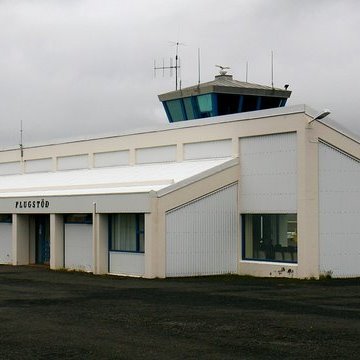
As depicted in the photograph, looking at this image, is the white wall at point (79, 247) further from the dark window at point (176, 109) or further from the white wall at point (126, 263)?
the dark window at point (176, 109)

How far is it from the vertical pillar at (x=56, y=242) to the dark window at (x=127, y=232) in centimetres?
350

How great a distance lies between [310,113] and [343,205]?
4.00m

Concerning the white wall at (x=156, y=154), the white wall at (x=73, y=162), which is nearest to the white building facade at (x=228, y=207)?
the white wall at (x=156, y=154)

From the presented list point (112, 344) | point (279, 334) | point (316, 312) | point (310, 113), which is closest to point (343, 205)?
point (310, 113)

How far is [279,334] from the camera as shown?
49.3 ft

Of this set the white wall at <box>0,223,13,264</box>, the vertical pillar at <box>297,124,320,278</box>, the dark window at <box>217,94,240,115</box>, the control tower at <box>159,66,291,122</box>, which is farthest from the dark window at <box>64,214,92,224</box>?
the vertical pillar at <box>297,124,320,278</box>

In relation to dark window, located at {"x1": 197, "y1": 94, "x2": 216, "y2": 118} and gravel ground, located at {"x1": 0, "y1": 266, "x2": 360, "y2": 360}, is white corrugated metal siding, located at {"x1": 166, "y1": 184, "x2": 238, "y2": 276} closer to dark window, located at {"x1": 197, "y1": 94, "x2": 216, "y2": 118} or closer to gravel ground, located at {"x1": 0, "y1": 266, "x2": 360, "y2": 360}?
gravel ground, located at {"x1": 0, "y1": 266, "x2": 360, "y2": 360}

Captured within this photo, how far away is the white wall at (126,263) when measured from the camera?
31.0 meters

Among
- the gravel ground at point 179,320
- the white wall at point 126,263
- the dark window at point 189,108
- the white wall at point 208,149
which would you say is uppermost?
the dark window at point 189,108

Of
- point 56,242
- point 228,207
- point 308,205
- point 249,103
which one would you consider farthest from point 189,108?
point 308,205

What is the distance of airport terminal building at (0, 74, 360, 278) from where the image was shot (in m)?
29.7

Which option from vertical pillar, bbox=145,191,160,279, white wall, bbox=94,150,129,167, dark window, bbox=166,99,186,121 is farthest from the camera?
dark window, bbox=166,99,186,121

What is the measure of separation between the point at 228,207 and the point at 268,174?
2.21 meters

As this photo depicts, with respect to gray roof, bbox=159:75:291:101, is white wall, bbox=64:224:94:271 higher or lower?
lower
